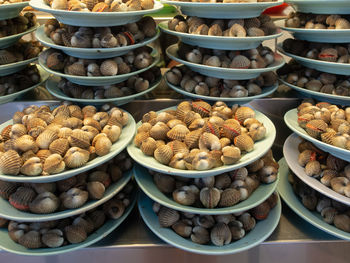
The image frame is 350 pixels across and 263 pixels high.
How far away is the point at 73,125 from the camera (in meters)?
0.89

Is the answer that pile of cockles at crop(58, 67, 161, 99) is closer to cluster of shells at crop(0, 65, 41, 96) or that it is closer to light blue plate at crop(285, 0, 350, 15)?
cluster of shells at crop(0, 65, 41, 96)

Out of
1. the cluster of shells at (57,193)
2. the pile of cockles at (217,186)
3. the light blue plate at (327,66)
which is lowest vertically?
the pile of cockles at (217,186)

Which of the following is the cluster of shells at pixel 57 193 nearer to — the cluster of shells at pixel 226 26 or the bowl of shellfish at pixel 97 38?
the bowl of shellfish at pixel 97 38

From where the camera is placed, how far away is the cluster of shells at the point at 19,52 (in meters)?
1.09

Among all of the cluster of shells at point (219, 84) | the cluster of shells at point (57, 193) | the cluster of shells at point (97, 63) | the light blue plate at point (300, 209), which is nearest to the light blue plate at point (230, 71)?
the cluster of shells at point (219, 84)

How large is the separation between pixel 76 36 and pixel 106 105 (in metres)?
0.21

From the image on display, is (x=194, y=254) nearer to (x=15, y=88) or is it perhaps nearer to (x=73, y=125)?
(x=73, y=125)

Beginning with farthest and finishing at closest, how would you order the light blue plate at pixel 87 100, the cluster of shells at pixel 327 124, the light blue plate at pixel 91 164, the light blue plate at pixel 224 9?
the light blue plate at pixel 87 100, the light blue plate at pixel 224 9, the cluster of shells at pixel 327 124, the light blue plate at pixel 91 164

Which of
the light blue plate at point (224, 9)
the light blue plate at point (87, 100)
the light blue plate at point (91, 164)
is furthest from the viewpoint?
the light blue plate at point (87, 100)

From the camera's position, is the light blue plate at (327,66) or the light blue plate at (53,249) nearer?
the light blue plate at (53,249)

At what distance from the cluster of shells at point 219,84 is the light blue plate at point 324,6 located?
236mm

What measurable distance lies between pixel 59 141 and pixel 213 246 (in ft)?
1.46

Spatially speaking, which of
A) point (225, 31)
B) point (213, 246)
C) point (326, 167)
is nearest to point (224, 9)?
point (225, 31)

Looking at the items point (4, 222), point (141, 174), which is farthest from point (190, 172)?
point (4, 222)
